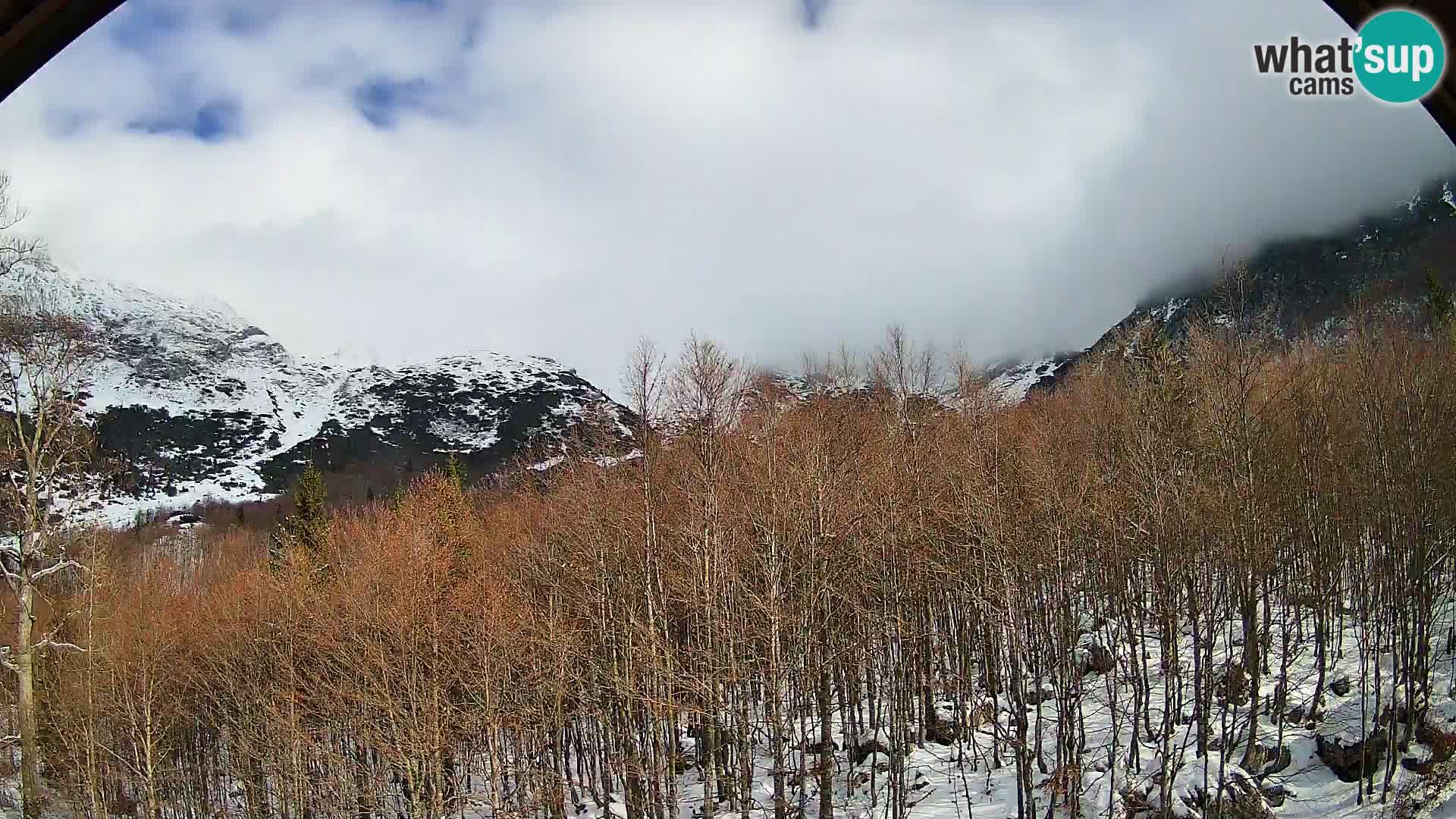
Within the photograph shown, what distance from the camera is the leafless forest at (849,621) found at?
1834 cm

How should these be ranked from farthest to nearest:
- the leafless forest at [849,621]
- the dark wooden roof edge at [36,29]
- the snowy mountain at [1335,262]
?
the snowy mountain at [1335,262] < the leafless forest at [849,621] < the dark wooden roof edge at [36,29]

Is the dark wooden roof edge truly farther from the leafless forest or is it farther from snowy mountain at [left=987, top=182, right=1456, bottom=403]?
snowy mountain at [left=987, top=182, right=1456, bottom=403]

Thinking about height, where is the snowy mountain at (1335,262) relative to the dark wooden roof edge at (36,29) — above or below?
above

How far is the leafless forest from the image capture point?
1834 cm

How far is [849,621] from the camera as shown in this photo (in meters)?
23.7

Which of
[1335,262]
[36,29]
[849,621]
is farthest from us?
[1335,262]

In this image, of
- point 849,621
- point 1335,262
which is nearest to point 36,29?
point 849,621

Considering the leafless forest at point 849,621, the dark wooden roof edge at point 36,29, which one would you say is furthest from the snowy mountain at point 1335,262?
the dark wooden roof edge at point 36,29

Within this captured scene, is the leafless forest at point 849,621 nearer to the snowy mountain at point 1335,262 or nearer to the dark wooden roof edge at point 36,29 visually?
the dark wooden roof edge at point 36,29

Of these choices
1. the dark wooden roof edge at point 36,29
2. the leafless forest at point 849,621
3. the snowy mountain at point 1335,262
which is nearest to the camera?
the dark wooden roof edge at point 36,29

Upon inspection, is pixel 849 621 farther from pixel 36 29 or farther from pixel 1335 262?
pixel 1335 262

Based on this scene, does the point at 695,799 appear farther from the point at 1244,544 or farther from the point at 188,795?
the point at 188,795

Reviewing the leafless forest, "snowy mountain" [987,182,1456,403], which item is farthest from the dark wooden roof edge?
"snowy mountain" [987,182,1456,403]

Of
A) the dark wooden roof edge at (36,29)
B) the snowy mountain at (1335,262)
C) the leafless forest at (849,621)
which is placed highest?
the snowy mountain at (1335,262)
